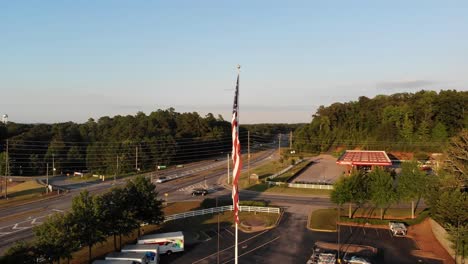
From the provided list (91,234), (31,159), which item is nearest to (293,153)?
(31,159)

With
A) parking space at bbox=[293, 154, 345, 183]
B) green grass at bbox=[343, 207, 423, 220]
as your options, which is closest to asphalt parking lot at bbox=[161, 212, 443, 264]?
green grass at bbox=[343, 207, 423, 220]

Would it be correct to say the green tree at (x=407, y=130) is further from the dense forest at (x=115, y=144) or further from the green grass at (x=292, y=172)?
the dense forest at (x=115, y=144)

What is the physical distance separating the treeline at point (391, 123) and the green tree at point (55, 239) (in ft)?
296

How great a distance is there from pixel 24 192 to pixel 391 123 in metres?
91.6

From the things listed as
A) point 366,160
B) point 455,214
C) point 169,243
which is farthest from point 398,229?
point 366,160

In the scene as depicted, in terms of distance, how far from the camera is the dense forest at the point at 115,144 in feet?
277

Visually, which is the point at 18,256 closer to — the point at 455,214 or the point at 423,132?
the point at 455,214

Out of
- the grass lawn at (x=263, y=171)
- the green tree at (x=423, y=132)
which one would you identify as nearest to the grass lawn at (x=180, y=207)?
the grass lawn at (x=263, y=171)

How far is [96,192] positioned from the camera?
58281mm

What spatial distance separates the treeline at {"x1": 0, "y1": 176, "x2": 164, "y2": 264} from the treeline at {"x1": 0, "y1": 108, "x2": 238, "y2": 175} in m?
45.9

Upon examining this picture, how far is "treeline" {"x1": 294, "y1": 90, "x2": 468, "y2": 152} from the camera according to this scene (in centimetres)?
9844

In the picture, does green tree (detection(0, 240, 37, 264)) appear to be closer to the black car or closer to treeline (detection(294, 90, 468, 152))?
the black car

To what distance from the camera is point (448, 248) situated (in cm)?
3031

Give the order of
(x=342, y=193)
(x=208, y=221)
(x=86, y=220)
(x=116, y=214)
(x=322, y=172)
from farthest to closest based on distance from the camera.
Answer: (x=322, y=172)
(x=208, y=221)
(x=342, y=193)
(x=116, y=214)
(x=86, y=220)
